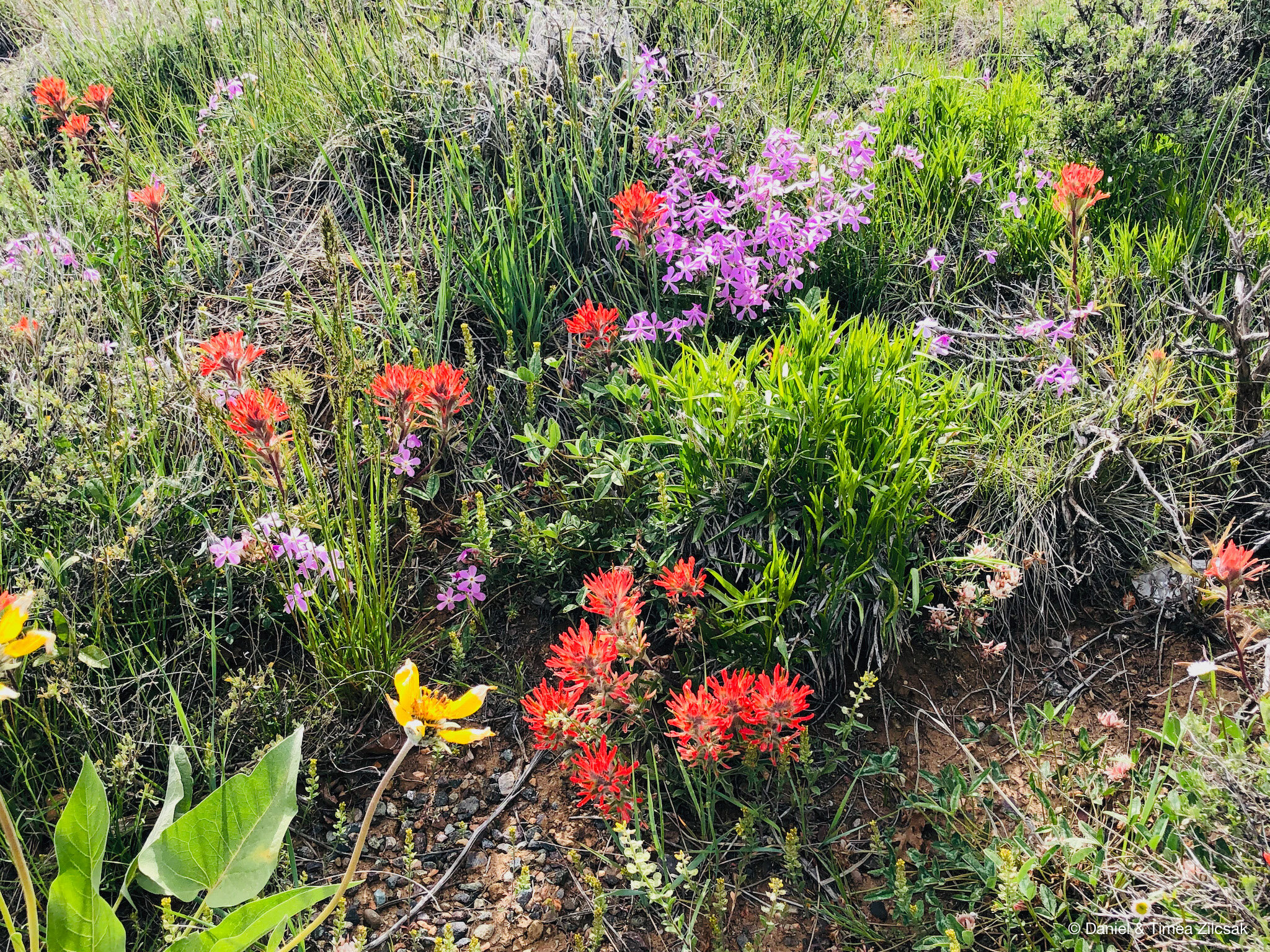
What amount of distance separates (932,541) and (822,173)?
1165 millimetres

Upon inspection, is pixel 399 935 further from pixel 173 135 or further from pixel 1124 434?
pixel 173 135

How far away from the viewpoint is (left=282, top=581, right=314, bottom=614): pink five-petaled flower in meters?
1.82

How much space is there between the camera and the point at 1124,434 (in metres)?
2.22

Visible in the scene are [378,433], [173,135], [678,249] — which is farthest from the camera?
[173,135]

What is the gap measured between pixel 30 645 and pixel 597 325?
1600mm

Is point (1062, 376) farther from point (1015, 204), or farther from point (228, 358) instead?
point (228, 358)

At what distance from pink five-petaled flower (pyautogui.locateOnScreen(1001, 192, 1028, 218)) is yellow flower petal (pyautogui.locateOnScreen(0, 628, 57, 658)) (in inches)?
108

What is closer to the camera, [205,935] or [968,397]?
[205,935]

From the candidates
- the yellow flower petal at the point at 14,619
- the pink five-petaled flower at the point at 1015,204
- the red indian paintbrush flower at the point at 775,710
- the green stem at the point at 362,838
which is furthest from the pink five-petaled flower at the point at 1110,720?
the yellow flower petal at the point at 14,619

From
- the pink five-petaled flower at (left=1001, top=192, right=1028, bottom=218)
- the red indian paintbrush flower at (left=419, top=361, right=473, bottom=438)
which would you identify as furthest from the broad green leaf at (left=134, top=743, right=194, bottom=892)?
the pink five-petaled flower at (left=1001, top=192, right=1028, bottom=218)

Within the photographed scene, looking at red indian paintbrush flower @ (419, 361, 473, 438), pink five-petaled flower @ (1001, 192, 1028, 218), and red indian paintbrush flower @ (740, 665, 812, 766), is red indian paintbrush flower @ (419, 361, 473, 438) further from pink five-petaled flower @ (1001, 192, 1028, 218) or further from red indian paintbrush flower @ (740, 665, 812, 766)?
pink five-petaled flower @ (1001, 192, 1028, 218)

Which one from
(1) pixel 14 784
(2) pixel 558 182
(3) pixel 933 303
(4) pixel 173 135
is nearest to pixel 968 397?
(3) pixel 933 303

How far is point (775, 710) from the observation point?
168 cm

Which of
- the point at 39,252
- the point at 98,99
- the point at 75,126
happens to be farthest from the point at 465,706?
the point at 98,99
